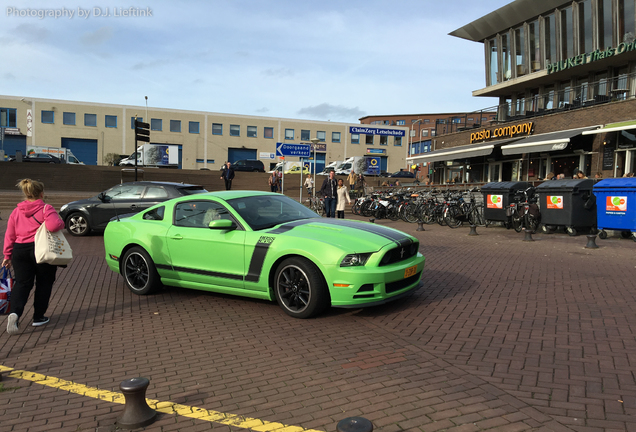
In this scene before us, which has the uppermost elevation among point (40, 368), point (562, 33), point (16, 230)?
point (562, 33)

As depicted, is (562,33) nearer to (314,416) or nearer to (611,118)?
(611,118)

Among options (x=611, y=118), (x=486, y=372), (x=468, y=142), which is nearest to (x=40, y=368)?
(x=486, y=372)

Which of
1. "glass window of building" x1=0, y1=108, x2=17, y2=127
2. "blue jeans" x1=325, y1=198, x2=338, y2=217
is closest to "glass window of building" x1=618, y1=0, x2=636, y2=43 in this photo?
"blue jeans" x1=325, y1=198, x2=338, y2=217

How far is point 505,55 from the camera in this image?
1280 inches

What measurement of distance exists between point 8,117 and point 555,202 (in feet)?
198

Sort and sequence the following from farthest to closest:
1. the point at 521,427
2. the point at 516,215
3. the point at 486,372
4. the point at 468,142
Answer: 1. the point at 468,142
2. the point at 516,215
3. the point at 486,372
4. the point at 521,427

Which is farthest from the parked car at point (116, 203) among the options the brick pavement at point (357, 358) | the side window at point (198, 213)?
the side window at point (198, 213)

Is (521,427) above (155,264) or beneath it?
beneath

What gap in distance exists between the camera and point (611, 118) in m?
21.5

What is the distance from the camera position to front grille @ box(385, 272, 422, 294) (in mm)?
5465

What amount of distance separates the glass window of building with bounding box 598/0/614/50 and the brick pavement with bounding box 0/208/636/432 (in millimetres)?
22638

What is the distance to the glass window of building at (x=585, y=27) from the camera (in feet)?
85.5

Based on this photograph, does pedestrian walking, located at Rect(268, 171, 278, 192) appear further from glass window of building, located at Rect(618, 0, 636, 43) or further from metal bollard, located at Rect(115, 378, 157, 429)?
metal bollard, located at Rect(115, 378, 157, 429)

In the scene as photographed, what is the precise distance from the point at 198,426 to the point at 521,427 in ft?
6.61
